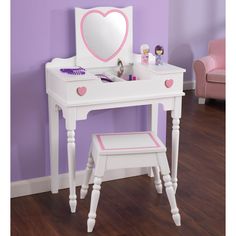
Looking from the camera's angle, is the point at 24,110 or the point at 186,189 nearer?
the point at 24,110

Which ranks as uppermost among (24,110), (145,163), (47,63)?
(47,63)

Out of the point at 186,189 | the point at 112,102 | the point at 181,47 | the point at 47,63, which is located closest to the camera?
the point at 112,102

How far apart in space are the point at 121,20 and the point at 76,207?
3.65 feet

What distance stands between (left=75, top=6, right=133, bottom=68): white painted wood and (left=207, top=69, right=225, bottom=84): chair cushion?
209 centimetres

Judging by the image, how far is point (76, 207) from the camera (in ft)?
9.22

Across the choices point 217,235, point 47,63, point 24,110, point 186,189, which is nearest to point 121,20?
point 47,63

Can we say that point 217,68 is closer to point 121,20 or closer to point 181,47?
point 181,47

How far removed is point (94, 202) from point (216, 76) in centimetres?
286

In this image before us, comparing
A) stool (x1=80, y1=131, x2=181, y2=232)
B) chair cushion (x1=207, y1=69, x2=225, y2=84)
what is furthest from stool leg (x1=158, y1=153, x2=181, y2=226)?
chair cushion (x1=207, y1=69, x2=225, y2=84)

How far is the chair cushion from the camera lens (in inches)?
195

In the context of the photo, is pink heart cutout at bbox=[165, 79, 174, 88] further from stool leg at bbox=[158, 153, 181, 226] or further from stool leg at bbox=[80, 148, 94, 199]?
stool leg at bbox=[80, 148, 94, 199]

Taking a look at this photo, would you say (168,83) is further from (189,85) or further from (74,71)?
(189,85)

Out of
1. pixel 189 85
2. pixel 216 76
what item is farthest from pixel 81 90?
pixel 189 85

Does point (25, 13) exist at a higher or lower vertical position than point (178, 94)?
higher
